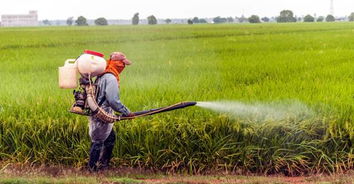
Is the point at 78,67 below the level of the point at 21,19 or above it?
below

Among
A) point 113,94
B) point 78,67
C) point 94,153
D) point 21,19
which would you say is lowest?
point 94,153

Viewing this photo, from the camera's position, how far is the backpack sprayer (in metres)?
2.09

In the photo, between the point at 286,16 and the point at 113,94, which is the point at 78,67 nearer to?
the point at 113,94

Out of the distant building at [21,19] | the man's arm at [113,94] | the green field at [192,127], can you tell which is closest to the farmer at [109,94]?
the man's arm at [113,94]

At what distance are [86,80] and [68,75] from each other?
0.10 meters

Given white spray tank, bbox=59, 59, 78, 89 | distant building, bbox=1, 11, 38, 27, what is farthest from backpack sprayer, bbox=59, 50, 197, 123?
distant building, bbox=1, 11, 38, 27

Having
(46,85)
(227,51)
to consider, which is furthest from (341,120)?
(227,51)

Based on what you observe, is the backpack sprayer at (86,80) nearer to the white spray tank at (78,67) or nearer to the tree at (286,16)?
the white spray tank at (78,67)

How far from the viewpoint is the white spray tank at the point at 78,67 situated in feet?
6.83

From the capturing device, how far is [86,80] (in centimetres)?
217

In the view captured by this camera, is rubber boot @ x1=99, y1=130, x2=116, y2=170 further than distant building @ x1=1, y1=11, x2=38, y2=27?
No

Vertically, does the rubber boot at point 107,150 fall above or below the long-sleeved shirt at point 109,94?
below

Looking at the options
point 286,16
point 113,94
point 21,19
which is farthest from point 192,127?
point 286,16

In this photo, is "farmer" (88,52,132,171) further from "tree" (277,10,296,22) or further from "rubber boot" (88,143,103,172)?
"tree" (277,10,296,22)
